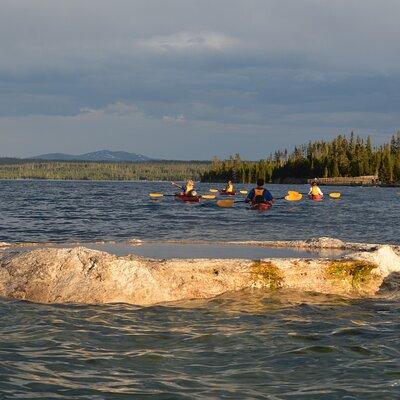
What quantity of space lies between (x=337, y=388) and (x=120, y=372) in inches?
93.9

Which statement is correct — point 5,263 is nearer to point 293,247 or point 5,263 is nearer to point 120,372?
point 120,372

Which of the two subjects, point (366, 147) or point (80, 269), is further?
point (366, 147)

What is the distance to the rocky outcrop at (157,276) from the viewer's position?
35.7 ft

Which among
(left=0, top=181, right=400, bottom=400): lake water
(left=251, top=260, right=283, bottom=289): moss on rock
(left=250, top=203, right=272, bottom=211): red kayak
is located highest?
(left=250, top=203, right=272, bottom=211): red kayak

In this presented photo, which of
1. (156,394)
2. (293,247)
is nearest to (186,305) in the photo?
(156,394)

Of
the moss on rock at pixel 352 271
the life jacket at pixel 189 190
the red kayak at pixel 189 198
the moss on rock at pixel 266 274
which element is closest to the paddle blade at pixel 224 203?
the red kayak at pixel 189 198

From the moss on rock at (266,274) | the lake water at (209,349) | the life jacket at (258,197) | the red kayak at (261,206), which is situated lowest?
the lake water at (209,349)

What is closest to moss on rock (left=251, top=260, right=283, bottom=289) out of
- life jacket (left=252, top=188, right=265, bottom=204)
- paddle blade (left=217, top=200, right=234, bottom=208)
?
life jacket (left=252, top=188, right=265, bottom=204)

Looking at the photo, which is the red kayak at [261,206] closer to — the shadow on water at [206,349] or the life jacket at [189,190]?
the life jacket at [189,190]

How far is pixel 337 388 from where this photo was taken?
6.87 m

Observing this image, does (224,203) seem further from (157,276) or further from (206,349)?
(206,349)

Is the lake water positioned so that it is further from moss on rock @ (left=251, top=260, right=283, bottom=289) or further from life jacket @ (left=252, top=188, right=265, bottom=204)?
life jacket @ (left=252, top=188, right=265, bottom=204)

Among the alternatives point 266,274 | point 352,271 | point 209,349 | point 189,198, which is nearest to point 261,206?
point 189,198

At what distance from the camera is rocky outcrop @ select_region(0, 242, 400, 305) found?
35.7 feet
